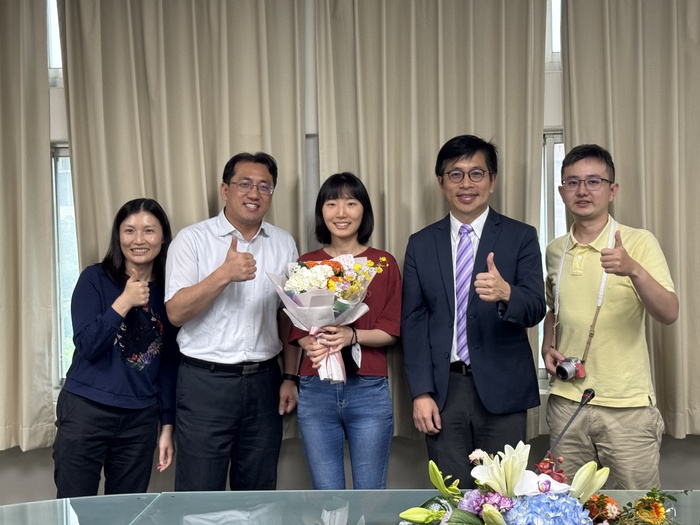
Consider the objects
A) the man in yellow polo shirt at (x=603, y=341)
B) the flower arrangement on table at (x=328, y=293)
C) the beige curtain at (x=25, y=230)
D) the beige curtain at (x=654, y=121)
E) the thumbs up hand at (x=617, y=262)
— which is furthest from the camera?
the beige curtain at (x=25, y=230)

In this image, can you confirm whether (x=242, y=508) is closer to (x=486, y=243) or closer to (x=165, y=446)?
(x=165, y=446)

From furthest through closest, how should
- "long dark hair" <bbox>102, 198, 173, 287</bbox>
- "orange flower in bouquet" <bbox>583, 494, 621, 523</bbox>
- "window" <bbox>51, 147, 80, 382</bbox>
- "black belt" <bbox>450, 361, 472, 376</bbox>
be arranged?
1. "window" <bbox>51, 147, 80, 382</bbox>
2. "long dark hair" <bbox>102, 198, 173, 287</bbox>
3. "black belt" <bbox>450, 361, 472, 376</bbox>
4. "orange flower in bouquet" <bbox>583, 494, 621, 523</bbox>

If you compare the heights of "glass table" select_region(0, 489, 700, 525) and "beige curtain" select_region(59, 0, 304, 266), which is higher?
"beige curtain" select_region(59, 0, 304, 266)

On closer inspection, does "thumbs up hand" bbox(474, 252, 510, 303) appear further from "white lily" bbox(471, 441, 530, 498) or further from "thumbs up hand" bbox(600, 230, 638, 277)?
"white lily" bbox(471, 441, 530, 498)

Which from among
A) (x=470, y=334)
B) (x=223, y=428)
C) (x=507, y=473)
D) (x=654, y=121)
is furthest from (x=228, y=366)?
(x=654, y=121)

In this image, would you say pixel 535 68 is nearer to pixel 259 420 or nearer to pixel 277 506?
pixel 259 420

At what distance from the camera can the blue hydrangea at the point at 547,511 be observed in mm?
1194

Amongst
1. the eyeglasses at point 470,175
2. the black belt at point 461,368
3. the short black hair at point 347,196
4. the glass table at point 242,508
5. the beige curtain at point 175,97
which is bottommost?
the glass table at point 242,508

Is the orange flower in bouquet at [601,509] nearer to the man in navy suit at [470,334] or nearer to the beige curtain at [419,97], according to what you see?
the man in navy suit at [470,334]

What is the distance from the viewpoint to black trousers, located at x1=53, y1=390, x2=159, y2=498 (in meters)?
2.71

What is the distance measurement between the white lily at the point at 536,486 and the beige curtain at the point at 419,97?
2.01 metres

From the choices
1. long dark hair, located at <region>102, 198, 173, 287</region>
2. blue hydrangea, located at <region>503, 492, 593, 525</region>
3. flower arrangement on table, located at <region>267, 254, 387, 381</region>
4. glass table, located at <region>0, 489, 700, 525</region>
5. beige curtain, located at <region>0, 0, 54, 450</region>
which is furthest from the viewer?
beige curtain, located at <region>0, 0, 54, 450</region>

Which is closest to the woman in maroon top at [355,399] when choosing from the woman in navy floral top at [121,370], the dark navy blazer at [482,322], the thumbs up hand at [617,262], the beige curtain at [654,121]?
the dark navy blazer at [482,322]

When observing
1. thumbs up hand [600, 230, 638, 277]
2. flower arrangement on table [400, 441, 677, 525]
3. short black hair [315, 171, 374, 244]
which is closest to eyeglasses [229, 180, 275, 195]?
short black hair [315, 171, 374, 244]
